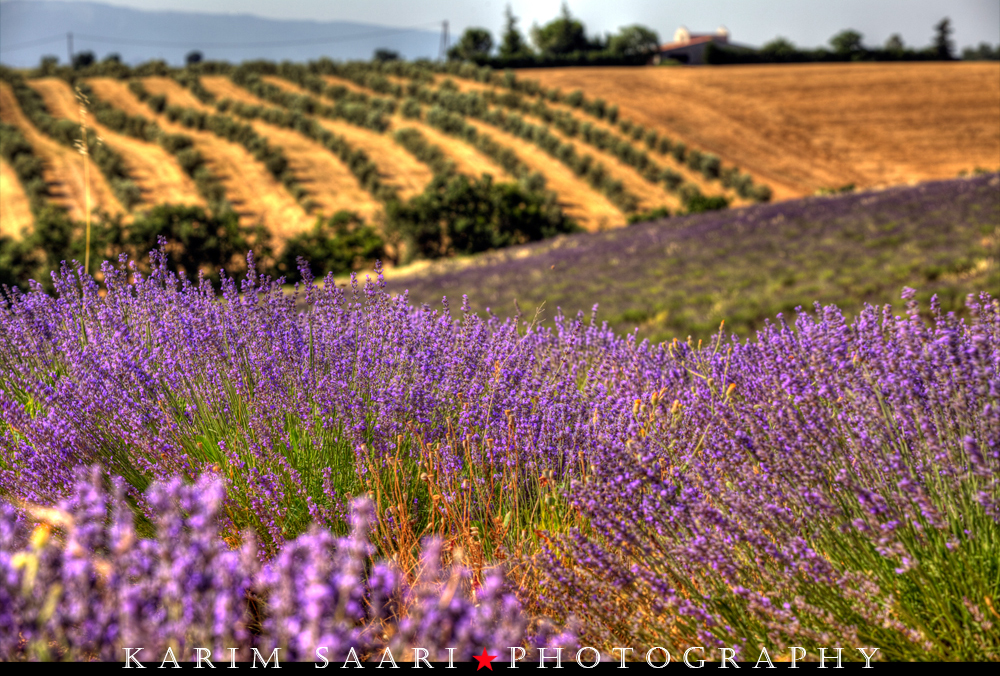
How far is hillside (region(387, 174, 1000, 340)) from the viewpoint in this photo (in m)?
8.81

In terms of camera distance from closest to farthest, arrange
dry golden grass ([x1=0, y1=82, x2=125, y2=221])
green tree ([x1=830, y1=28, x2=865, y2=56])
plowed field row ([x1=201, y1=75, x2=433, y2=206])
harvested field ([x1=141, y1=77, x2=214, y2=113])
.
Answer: dry golden grass ([x1=0, y1=82, x2=125, y2=221]), plowed field row ([x1=201, y1=75, x2=433, y2=206]), harvested field ([x1=141, y1=77, x2=214, y2=113]), green tree ([x1=830, y1=28, x2=865, y2=56])

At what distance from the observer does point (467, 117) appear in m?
41.5

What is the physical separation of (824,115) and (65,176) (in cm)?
3957

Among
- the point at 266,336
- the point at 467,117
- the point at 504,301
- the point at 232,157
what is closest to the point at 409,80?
the point at 467,117

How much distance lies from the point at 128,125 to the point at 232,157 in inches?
Answer: 307

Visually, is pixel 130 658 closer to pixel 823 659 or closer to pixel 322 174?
pixel 823 659

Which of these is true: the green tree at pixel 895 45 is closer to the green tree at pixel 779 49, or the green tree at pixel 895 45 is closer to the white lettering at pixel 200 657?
the green tree at pixel 779 49

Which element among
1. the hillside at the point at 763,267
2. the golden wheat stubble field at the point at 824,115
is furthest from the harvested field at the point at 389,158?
the hillside at the point at 763,267

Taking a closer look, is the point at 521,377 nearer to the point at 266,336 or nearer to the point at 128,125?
the point at 266,336

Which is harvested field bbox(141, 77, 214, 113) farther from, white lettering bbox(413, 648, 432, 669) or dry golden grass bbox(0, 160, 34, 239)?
white lettering bbox(413, 648, 432, 669)

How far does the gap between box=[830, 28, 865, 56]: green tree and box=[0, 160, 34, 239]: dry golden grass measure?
172ft

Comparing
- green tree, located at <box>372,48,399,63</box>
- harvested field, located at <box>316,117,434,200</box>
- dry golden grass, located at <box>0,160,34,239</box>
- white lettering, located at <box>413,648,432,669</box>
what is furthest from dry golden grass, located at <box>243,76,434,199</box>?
white lettering, located at <box>413,648,432,669</box>

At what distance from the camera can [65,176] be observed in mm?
30859

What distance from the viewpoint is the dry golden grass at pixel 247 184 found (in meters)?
29.0
